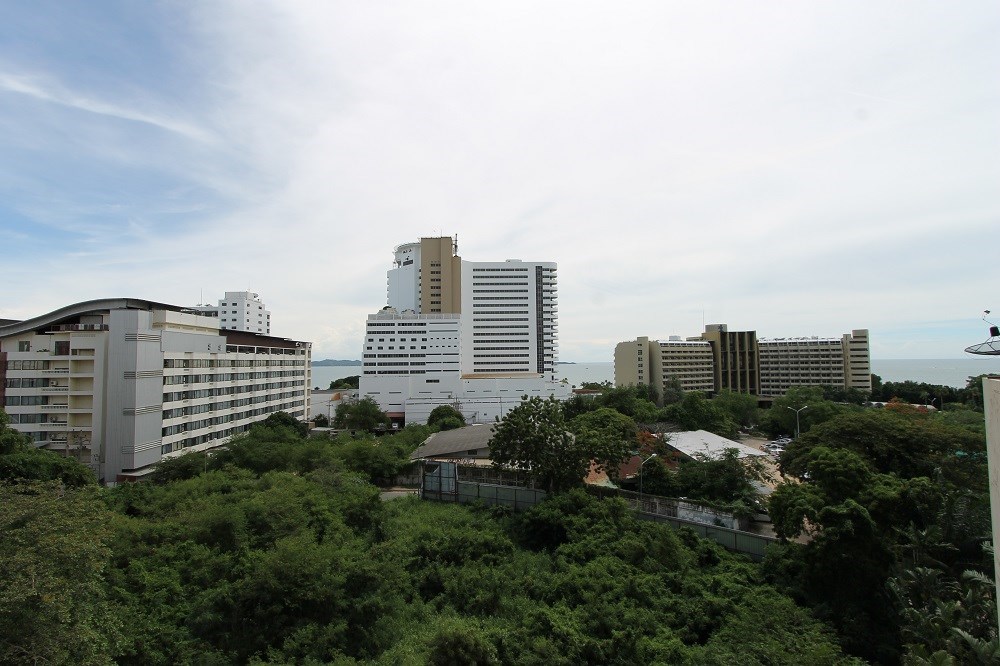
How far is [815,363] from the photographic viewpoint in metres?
75.5

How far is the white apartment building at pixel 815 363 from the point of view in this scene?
2904 inches

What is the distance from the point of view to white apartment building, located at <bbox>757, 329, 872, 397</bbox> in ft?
242

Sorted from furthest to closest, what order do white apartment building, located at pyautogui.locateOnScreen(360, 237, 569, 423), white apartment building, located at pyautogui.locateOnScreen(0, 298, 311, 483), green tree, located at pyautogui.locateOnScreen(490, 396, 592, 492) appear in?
white apartment building, located at pyautogui.locateOnScreen(360, 237, 569, 423)
white apartment building, located at pyautogui.locateOnScreen(0, 298, 311, 483)
green tree, located at pyautogui.locateOnScreen(490, 396, 592, 492)

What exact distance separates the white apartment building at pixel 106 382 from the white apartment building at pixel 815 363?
242 ft

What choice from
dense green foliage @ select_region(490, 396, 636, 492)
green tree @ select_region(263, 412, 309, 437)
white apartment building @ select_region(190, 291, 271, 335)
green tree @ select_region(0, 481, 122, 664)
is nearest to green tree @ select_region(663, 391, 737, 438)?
dense green foliage @ select_region(490, 396, 636, 492)

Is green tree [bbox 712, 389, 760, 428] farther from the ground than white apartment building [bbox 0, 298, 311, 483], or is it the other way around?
white apartment building [bbox 0, 298, 311, 483]

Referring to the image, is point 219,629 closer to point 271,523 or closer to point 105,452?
point 271,523

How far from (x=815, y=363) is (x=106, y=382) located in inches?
3182

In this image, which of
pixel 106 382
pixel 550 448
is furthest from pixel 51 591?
pixel 106 382

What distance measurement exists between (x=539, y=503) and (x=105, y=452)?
25.8m

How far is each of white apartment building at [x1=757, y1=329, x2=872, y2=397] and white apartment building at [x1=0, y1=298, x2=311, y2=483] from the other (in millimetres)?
73706

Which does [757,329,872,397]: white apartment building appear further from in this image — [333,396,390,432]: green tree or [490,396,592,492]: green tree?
[490,396,592,492]: green tree

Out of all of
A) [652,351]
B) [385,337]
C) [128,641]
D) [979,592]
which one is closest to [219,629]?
[128,641]

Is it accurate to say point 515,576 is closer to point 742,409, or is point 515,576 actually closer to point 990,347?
point 990,347
